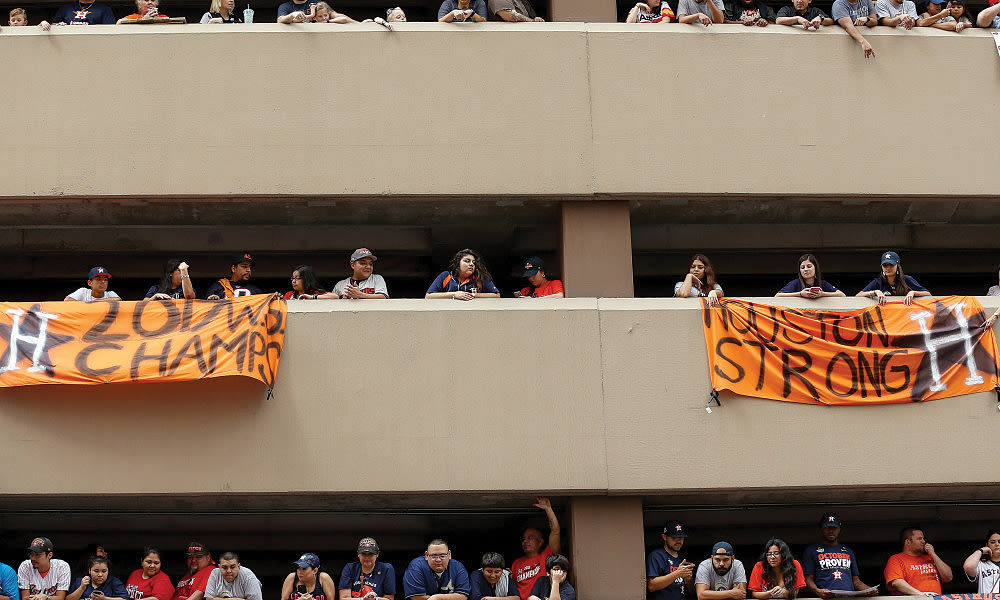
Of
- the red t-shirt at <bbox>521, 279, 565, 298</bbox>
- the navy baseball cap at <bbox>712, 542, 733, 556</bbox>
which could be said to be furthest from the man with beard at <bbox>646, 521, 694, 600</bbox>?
the red t-shirt at <bbox>521, 279, 565, 298</bbox>

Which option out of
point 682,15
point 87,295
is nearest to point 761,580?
point 682,15

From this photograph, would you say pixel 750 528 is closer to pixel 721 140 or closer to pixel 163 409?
pixel 721 140

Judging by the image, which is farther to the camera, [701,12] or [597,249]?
[701,12]

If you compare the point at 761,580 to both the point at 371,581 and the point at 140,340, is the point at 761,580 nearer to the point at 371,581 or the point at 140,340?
the point at 371,581

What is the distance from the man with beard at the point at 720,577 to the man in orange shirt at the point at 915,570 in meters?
1.72

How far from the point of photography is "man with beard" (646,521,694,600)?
12.4 m

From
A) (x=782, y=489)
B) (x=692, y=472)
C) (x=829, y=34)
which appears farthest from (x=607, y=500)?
(x=829, y=34)

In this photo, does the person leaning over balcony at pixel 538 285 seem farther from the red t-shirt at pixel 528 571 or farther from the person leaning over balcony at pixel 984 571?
the person leaning over balcony at pixel 984 571

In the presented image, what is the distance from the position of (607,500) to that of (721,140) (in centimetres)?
420

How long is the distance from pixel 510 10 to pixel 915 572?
7.56m

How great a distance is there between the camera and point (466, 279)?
13.3 metres

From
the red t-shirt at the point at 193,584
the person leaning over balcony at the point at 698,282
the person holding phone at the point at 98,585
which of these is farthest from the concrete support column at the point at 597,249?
Result: the person holding phone at the point at 98,585

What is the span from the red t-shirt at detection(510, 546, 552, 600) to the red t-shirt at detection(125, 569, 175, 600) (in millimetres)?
3512

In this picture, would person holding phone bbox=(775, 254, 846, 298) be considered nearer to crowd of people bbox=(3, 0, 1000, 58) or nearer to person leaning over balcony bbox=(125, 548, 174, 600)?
crowd of people bbox=(3, 0, 1000, 58)
